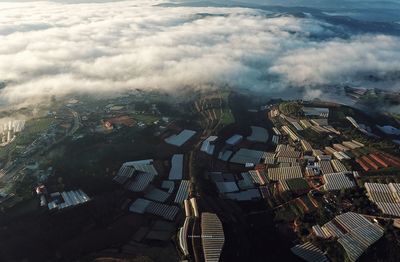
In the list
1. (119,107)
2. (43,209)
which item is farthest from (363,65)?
(43,209)

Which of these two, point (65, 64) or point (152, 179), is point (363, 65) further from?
point (152, 179)

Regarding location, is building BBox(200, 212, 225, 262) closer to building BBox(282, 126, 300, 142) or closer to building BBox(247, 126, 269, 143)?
building BBox(247, 126, 269, 143)

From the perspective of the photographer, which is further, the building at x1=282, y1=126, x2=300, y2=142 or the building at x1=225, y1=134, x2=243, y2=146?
the building at x1=225, y1=134, x2=243, y2=146

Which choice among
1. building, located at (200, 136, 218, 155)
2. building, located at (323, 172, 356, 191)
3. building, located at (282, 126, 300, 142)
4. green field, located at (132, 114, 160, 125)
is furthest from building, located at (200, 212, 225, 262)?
green field, located at (132, 114, 160, 125)

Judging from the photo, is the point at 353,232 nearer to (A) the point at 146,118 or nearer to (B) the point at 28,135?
(A) the point at 146,118

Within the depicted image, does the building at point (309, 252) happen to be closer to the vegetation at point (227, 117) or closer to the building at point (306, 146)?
the building at point (306, 146)

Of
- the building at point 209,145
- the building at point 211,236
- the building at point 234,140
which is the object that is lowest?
the building at point 234,140

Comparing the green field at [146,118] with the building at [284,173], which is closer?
the building at [284,173]

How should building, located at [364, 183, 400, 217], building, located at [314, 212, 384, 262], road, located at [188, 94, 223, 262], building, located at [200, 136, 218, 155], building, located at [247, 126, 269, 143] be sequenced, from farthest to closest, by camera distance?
1. building, located at [247, 126, 269, 143]
2. building, located at [200, 136, 218, 155]
3. building, located at [364, 183, 400, 217]
4. road, located at [188, 94, 223, 262]
5. building, located at [314, 212, 384, 262]

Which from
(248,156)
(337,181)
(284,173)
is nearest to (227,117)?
(248,156)

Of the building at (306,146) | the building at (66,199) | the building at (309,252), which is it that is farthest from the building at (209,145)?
the building at (309,252)

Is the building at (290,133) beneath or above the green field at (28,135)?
beneath

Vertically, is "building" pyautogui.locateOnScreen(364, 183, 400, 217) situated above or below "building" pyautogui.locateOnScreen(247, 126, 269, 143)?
above
